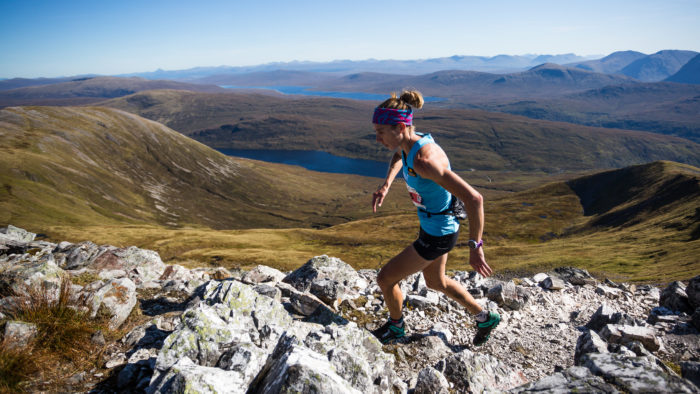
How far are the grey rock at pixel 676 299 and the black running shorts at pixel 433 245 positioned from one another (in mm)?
8946

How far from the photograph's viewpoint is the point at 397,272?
7668mm

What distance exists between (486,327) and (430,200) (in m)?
3.71

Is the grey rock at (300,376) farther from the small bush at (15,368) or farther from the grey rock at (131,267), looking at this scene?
the grey rock at (131,267)

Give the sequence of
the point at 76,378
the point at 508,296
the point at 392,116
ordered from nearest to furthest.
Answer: the point at 76,378 → the point at 392,116 → the point at 508,296

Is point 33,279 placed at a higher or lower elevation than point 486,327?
higher

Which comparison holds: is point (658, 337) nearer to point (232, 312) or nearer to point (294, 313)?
point (294, 313)

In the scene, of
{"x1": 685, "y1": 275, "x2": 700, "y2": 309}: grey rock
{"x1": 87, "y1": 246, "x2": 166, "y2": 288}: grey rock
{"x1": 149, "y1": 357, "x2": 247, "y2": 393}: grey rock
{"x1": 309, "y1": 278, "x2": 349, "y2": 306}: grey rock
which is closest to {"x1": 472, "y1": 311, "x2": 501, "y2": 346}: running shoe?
{"x1": 309, "y1": 278, "x2": 349, "y2": 306}: grey rock

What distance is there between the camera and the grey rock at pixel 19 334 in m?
6.01

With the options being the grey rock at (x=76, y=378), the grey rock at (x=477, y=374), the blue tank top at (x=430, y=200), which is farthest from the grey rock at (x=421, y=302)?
the grey rock at (x=76, y=378)

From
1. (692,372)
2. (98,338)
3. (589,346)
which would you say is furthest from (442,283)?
(98,338)

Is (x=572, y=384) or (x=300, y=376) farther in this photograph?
(x=572, y=384)

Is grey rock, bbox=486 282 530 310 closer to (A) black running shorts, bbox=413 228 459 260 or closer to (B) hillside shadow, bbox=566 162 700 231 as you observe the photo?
(A) black running shorts, bbox=413 228 459 260

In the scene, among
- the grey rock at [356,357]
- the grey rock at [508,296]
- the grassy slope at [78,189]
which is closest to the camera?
the grey rock at [356,357]

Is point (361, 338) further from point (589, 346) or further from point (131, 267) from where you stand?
point (131, 267)
